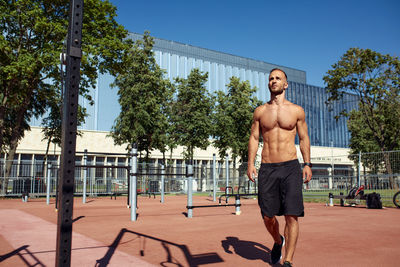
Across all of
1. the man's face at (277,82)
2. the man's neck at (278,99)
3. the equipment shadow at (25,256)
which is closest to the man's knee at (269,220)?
the man's neck at (278,99)

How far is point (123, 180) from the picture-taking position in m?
24.0

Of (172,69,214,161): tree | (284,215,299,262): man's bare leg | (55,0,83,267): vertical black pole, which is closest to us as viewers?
(55,0,83,267): vertical black pole

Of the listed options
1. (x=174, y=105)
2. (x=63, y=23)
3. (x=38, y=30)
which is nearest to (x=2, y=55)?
(x=38, y=30)

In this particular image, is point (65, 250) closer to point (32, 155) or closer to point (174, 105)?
point (174, 105)

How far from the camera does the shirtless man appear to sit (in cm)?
385

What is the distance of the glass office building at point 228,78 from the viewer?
56469mm

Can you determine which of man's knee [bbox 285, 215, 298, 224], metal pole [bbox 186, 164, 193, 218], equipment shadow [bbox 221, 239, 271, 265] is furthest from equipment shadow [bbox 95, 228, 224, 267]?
metal pole [bbox 186, 164, 193, 218]

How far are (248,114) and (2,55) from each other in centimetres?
1685

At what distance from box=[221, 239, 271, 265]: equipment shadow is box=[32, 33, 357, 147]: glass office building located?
44295mm

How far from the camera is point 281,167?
13.1 ft

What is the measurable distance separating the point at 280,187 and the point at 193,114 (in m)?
22.1

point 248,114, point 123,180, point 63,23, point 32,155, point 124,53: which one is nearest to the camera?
point 63,23

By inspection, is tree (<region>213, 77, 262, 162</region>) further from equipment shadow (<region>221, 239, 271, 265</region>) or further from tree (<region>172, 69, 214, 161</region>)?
equipment shadow (<region>221, 239, 271, 265</region>)

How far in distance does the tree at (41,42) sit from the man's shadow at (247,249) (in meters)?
14.6
